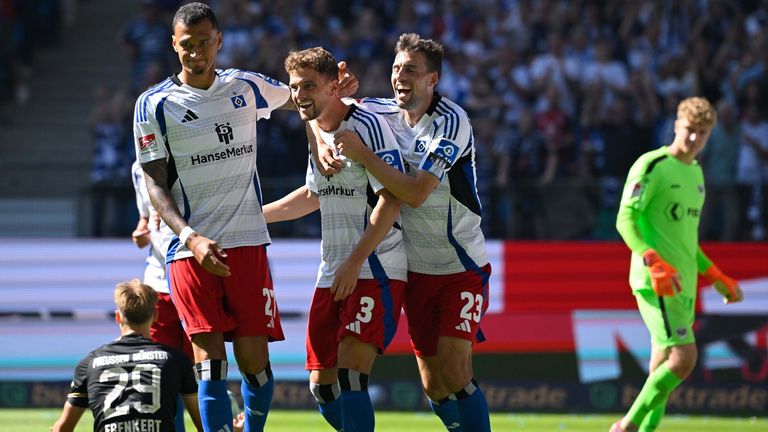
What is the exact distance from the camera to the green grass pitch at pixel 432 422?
10.7m

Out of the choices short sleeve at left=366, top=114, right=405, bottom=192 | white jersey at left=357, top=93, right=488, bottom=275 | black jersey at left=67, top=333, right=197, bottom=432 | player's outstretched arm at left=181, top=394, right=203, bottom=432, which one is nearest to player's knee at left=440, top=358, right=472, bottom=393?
white jersey at left=357, top=93, right=488, bottom=275

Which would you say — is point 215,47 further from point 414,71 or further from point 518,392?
point 518,392

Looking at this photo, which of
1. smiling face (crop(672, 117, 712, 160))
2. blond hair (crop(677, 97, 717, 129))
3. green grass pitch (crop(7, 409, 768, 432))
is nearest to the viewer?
blond hair (crop(677, 97, 717, 129))

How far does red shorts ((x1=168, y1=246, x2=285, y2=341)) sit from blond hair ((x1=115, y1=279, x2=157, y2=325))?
0.33 m

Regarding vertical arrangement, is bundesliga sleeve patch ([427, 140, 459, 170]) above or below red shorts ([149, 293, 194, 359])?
above

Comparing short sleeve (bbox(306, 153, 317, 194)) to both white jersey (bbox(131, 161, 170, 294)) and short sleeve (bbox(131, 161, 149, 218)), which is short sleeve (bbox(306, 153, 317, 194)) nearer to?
white jersey (bbox(131, 161, 170, 294))

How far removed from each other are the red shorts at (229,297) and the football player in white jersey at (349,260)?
1.12ft

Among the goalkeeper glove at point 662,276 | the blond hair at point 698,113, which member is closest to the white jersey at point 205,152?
the goalkeeper glove at point 662,276

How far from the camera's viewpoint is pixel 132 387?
6148mm

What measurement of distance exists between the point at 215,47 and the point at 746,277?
7558 millimetres

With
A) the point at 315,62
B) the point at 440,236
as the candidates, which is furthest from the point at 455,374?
the point at 315,62

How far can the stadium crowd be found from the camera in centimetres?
1376

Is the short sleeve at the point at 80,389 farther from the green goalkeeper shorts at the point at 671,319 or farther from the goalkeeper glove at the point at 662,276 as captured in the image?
the green goalkeeper shorts at the point at 671,319

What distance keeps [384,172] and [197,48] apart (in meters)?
1.24
